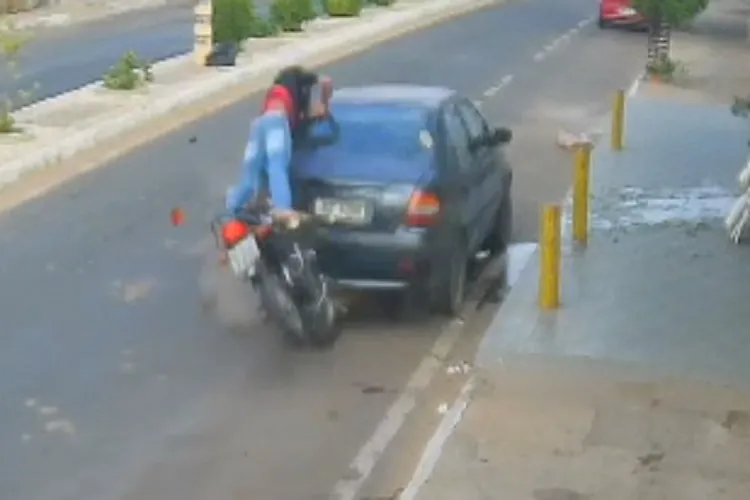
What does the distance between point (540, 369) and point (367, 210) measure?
1.68 meters

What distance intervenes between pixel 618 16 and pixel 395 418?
29876 millimetres

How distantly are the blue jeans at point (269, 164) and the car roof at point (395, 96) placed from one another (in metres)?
1.04

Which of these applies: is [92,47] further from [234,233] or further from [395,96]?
[234,233]

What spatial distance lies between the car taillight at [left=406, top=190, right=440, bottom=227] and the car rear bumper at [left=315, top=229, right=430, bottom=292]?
0.22ft

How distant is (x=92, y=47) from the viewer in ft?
101

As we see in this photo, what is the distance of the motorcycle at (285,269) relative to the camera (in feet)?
33.7

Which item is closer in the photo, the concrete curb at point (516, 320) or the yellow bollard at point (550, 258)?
the concrete curb at point (516, 320)

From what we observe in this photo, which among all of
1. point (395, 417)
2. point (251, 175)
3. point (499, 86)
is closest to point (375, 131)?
point (251, 175)

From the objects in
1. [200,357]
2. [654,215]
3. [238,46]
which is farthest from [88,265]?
[238,46]

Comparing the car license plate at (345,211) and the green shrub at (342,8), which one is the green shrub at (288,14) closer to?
the green shrub at (342,8)

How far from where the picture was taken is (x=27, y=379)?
9.67 metres

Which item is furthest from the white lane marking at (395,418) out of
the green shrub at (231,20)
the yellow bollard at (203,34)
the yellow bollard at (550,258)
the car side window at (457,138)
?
the green shrub at (231,20)

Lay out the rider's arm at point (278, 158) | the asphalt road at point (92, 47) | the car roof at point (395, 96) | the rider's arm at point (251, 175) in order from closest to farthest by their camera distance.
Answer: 1. the rider's arm at point (278, 158)
2. the rider's arm at point (251, 175)
3. the car roof at point (395, 96)
4. the asphalt road at point (92, 47)

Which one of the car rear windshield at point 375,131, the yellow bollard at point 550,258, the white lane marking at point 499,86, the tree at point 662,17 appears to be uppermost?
the car rear windshield at point 375,131
